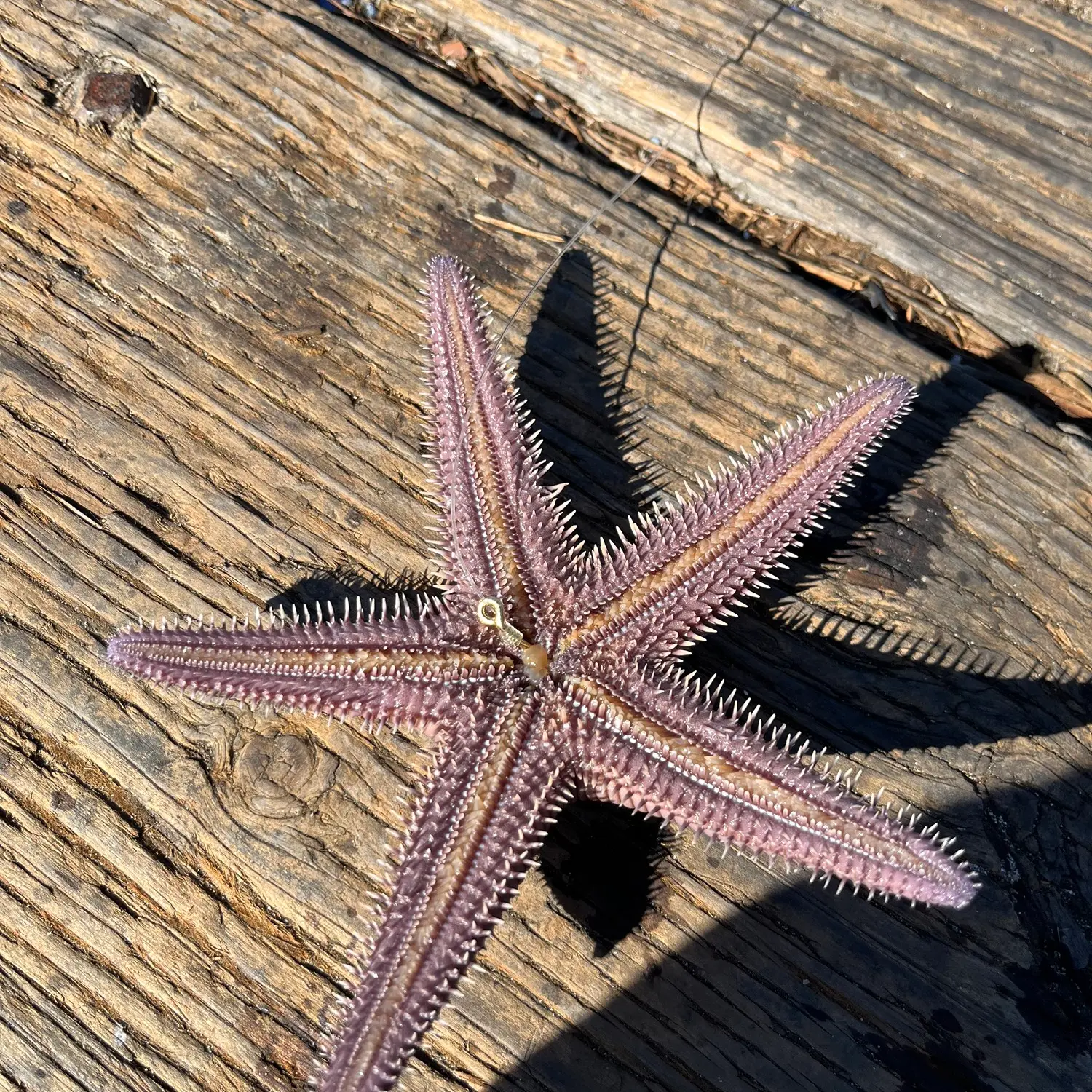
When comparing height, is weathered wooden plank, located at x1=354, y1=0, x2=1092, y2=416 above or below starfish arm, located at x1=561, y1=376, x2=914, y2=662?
above

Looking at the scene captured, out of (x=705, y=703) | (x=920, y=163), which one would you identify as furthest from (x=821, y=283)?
(x=705, y=703)

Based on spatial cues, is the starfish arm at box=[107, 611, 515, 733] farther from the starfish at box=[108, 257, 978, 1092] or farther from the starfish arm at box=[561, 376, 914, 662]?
the starfish arm at box=[561, 376, 914, 662]

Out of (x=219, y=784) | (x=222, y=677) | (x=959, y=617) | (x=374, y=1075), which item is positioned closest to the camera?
(x=374, y=1075)

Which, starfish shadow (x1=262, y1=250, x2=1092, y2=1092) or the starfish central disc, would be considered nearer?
the starfish central disc

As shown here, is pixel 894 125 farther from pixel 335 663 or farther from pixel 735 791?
pixel 335 663

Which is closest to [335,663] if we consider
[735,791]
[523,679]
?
[523,679]

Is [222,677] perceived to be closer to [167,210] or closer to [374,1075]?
[374,1075]

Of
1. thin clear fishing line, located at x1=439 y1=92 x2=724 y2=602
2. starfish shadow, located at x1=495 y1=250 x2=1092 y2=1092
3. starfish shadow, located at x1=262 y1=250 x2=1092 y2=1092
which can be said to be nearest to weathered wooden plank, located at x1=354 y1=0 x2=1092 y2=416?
thin clear fishing line, located at x1=439 y1=92 x2=724 y2=602
